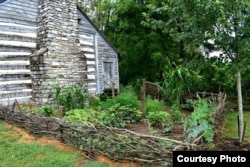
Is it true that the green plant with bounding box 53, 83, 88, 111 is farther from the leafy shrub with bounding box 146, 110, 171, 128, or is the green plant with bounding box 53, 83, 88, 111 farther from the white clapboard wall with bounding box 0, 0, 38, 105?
the leafy shrub with bounding box 146, 110, 171, 128

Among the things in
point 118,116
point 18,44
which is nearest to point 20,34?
point 18,44

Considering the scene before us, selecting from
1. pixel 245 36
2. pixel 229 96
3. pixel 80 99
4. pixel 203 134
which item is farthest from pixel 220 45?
pixel 229 96

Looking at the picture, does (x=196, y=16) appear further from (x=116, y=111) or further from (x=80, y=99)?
(x=80, y=99)

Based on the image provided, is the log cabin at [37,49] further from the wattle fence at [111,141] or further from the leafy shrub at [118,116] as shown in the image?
the wattle fence at [111,141]

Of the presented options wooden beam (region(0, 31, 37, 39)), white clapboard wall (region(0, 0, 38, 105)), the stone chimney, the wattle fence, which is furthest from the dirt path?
wooden beam (region(0, 31, 37, 39))

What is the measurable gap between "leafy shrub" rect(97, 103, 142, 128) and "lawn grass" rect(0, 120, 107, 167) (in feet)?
6.16

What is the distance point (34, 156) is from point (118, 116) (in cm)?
319

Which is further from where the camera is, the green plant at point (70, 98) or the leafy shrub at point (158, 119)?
the green plant at point (70, 98)

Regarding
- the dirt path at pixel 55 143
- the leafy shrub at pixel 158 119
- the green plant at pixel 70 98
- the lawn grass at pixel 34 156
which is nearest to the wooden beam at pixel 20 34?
the green plant at pixel 70 98

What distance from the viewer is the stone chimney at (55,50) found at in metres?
10.8

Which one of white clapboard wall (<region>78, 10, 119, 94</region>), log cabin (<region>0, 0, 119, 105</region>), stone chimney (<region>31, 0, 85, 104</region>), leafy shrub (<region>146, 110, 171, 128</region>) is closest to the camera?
leafy shrub (<region>146, 110, 171, 128</region>)

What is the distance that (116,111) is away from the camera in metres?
8.76

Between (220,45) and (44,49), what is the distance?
6769mm

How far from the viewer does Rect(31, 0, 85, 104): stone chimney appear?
35.5 ft
